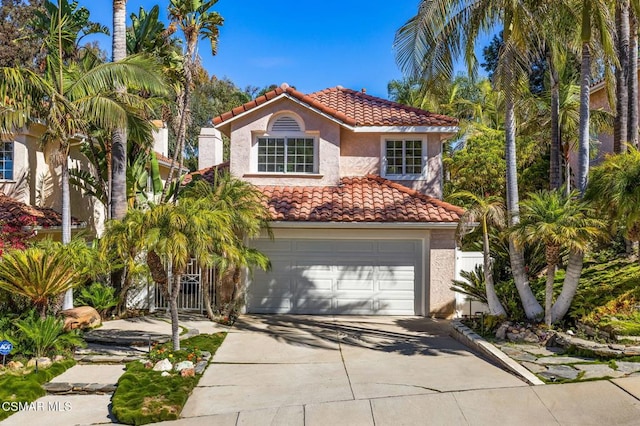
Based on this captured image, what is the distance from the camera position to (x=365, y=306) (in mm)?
14055

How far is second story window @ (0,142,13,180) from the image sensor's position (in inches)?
629

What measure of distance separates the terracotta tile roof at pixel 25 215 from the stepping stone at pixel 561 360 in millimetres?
12309

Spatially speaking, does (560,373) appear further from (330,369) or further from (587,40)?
(587,40)

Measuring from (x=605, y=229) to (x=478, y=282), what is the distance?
299 centimetres

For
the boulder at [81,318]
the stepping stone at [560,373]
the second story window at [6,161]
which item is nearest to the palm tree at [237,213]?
the boulder at [81,318]

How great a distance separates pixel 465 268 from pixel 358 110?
20.9ft

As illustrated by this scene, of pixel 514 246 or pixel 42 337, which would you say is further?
pixel 514 246

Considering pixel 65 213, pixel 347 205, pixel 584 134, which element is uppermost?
pixel 584 134

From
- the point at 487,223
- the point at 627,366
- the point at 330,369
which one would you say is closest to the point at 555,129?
Answer: the point at 487,223

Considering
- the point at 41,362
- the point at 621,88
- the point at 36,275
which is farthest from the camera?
the point at 621,88

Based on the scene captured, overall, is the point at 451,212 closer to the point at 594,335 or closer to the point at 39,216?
the point at 594,335

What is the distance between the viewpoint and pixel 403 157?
16.1m

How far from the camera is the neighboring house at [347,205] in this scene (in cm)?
1377

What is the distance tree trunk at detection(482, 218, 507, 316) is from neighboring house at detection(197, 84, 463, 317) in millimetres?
2689
